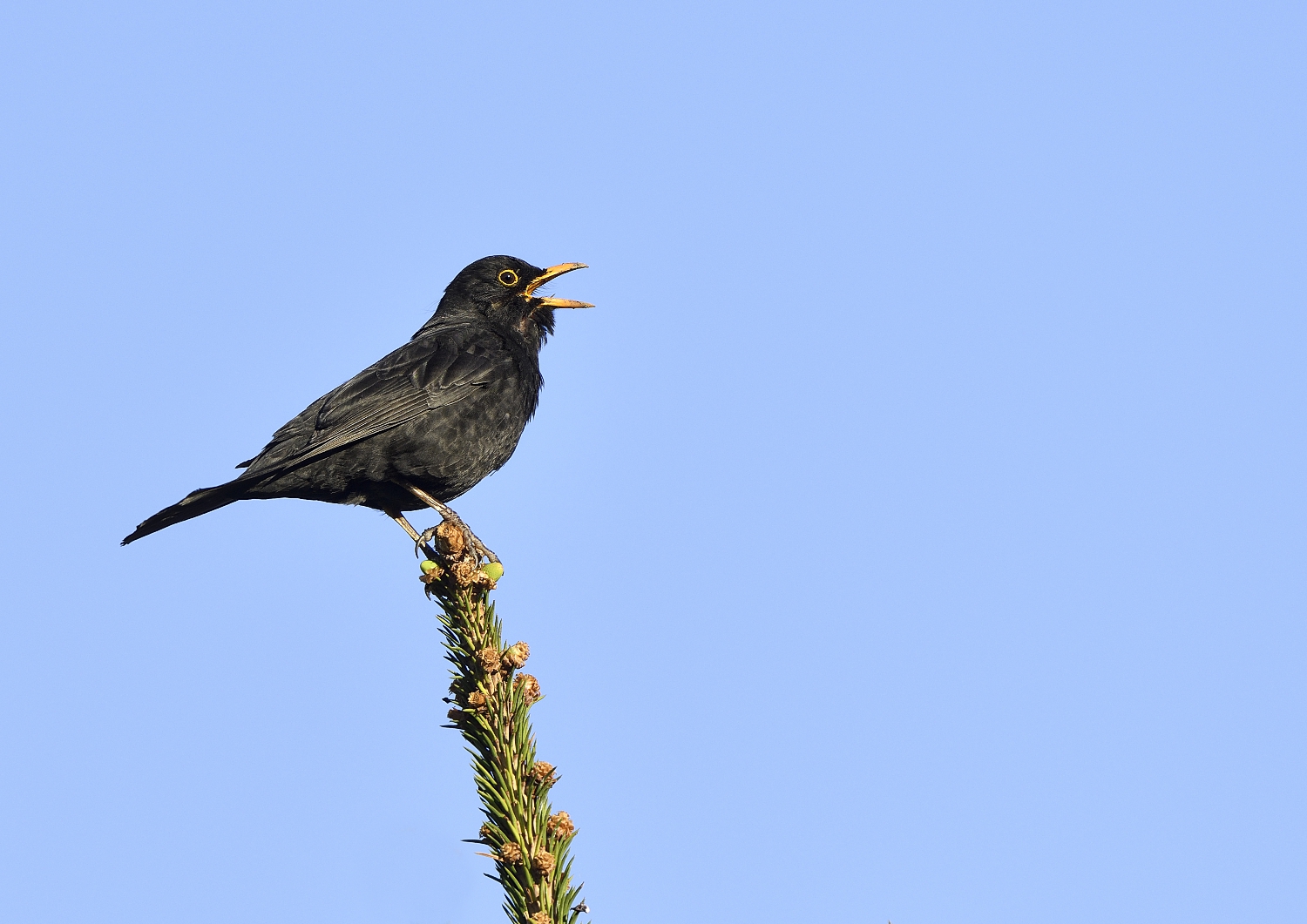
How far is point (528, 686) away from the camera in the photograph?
4.06m

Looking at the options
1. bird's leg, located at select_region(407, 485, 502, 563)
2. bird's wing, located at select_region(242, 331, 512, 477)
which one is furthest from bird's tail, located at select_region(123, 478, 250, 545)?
bird's leg, located at select_region(407, 485, 502, 563)

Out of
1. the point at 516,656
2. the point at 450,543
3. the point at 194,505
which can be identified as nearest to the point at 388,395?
the point at 194,505

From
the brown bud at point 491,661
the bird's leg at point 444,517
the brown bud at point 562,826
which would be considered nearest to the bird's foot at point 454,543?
the bird's leg at point 444,517

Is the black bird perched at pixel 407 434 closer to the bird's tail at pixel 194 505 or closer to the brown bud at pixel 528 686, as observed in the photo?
the bird's tail at pixel 194 505

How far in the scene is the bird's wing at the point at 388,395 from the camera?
8031 mm

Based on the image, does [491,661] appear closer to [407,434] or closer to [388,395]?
[407,434]

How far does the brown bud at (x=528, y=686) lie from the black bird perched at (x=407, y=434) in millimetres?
3528

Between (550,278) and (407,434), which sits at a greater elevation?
(550,278)

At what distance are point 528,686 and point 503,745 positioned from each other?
0.85 ft

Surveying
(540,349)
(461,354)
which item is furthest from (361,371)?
(540,349)

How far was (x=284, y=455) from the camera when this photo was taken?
798 cm

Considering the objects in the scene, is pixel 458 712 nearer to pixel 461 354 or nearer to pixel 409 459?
pixel 409 459

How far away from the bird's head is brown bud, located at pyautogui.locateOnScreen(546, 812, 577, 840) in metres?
6.33

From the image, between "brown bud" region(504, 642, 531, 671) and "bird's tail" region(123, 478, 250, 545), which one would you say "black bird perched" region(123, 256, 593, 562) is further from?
"brown bud" region(504, 642, 531, 671)
